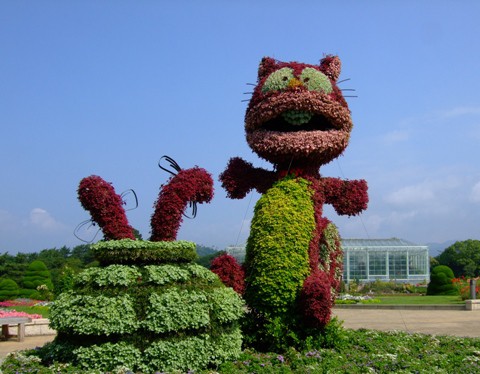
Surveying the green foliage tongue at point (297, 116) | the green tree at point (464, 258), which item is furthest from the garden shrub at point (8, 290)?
the green tree at point (464, 258)

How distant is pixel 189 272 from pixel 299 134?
281 cm

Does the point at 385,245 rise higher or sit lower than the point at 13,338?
higher

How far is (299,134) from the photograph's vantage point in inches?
360

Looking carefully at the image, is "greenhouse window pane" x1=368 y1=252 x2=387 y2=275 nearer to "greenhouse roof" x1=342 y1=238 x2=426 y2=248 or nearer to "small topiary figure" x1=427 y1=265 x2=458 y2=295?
"greenhouse roof" x1=342 y1=238 x2=426 y2=248

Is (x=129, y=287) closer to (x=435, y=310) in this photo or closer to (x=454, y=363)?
(x=454, y=363)

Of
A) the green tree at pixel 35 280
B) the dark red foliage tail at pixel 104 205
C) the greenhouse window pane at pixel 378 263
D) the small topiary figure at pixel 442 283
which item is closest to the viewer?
the dark red foliage tail at pixel 104 205

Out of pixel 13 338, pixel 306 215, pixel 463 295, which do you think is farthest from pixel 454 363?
pixel 463 295

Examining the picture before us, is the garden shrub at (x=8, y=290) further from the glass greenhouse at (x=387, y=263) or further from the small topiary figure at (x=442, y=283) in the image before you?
the glass greenhouse at (x=387, y=263)

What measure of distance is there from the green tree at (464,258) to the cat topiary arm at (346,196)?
143ft

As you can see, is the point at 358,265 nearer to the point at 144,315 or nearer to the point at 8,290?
the point at 8,290

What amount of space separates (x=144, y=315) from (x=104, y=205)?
1794mm

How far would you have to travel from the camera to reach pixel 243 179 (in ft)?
32.1

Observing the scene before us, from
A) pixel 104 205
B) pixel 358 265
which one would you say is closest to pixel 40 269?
pixel 104 205

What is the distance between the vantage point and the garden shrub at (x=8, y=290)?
→ 82.1ft
